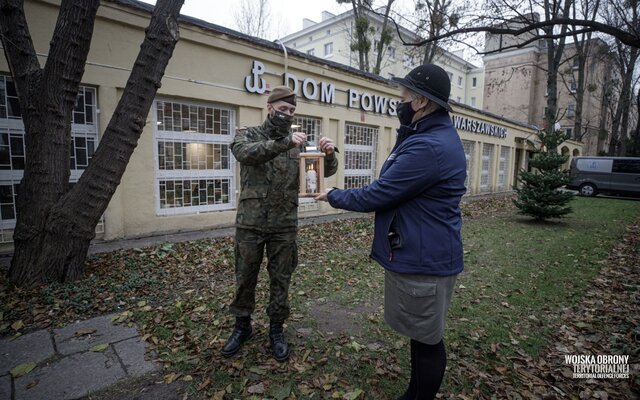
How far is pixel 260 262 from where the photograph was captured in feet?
9.77

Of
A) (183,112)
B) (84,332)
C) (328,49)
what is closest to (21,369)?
(84,332)

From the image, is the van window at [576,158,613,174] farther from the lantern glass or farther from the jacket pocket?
the jacket pocket

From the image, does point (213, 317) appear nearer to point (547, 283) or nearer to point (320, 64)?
point (547, 283)

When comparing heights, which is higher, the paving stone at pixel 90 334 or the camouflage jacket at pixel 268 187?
the camouflage jacket at pixel 268 187

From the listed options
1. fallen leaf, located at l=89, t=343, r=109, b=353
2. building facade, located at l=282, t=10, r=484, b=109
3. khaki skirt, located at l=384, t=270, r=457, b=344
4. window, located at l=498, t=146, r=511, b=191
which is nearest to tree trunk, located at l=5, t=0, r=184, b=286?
fallen leaf, located at l=89, t=343, r=109, b=353

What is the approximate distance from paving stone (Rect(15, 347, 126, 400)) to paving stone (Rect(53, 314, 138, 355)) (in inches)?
6.7

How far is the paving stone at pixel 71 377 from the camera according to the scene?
2.50 m

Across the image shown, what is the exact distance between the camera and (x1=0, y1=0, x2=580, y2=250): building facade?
595cm

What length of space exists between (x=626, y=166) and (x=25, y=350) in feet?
86.1

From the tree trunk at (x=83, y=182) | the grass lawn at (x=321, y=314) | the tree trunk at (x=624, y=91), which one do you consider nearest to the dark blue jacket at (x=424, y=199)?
the grass lawn at (x=321, y=314)

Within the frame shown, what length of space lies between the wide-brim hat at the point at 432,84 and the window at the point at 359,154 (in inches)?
369

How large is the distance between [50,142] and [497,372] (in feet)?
18.0

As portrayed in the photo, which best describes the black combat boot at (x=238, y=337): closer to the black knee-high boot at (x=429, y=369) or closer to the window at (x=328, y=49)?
the black knee-high boot at (x=429, y=369)

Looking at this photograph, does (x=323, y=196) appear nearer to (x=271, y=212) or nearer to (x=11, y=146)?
(x=271, y=212)
